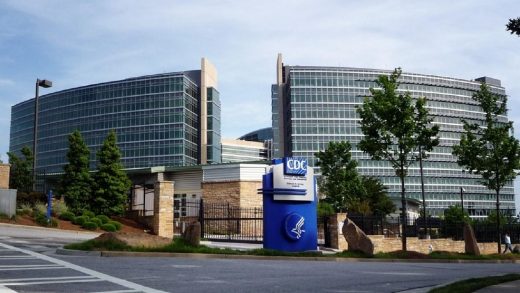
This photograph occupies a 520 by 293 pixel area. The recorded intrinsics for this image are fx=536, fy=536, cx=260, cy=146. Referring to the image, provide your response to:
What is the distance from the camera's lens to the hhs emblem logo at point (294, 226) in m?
21.2

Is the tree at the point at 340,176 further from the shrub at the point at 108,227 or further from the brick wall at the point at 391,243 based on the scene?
the shrub at the point at 108,227

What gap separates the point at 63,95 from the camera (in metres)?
140

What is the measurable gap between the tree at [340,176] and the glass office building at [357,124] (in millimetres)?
78684

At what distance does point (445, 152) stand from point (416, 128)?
120m

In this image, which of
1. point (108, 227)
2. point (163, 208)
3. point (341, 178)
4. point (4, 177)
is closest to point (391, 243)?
point (163, 208)

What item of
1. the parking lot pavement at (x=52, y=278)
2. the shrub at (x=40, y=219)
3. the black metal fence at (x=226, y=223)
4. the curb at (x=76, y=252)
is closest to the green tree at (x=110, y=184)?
the black metal fence at (x=226, y=223)

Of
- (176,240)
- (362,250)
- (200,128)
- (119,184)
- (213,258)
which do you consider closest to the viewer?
(213,258)

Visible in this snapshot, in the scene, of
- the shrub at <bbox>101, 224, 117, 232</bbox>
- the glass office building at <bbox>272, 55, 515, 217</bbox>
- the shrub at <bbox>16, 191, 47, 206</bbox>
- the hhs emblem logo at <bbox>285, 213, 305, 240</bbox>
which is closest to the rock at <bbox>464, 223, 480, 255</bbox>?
the hhs emblem logo at <bbox>285, 213, 305, 240</bbox>

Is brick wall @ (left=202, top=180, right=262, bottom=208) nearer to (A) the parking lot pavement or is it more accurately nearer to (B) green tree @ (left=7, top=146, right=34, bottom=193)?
(B) green tree @ (left=7, top=146, right=34, bottom=193)

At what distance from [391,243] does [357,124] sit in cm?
10569

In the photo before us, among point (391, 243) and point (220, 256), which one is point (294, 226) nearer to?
point (220, 256)

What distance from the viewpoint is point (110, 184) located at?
3481 cm

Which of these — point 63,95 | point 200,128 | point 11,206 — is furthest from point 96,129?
point 11,206

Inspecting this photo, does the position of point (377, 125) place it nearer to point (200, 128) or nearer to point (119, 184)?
point (119, 184)
